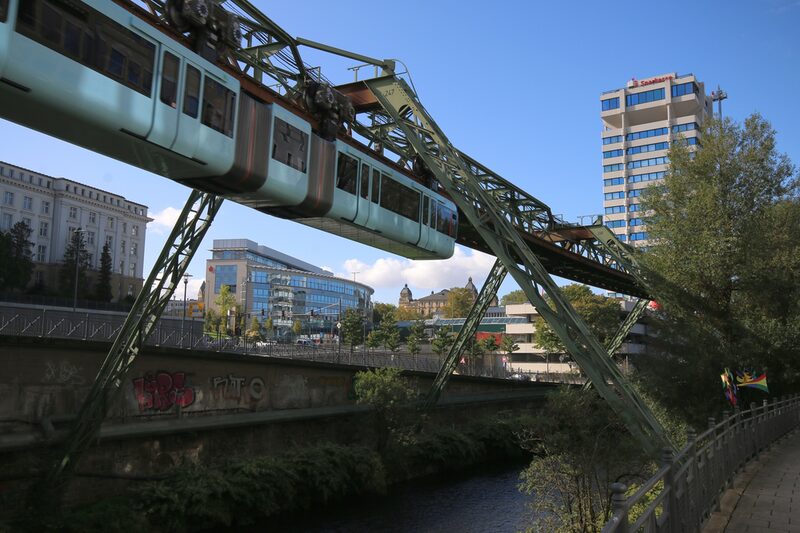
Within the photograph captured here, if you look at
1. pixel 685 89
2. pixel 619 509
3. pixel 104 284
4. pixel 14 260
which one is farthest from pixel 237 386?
pixel 685 89

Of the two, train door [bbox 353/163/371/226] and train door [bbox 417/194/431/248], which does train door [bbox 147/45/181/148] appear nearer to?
train door [bbox 353/163/371/226]

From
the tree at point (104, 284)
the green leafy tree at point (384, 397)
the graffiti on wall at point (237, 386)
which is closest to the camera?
the graffiti on wall at point (237, 386)

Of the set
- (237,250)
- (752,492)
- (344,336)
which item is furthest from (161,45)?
(237,250)

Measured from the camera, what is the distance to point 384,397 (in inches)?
1208

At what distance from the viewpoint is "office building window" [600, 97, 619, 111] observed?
417 ft

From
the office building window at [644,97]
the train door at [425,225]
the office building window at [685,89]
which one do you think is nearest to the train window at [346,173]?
the train door at [425,225]

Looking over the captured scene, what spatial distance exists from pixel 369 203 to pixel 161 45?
8253 mm

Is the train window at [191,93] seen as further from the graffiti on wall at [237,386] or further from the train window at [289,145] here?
the graffiti on wall at [237,386]

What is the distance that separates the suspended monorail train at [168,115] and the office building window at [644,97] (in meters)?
118

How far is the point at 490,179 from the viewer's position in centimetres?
3828

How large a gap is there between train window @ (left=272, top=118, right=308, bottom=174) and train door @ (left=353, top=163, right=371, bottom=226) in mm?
2716

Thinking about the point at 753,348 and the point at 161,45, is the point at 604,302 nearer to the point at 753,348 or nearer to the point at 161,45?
the point at 753,348

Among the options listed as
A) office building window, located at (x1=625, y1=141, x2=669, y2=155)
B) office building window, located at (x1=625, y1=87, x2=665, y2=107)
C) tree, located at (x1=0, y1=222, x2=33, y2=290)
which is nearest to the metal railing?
tree, located at (x1=0, y1=222, x2=33, y2=290)

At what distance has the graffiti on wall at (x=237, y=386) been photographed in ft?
88.8
